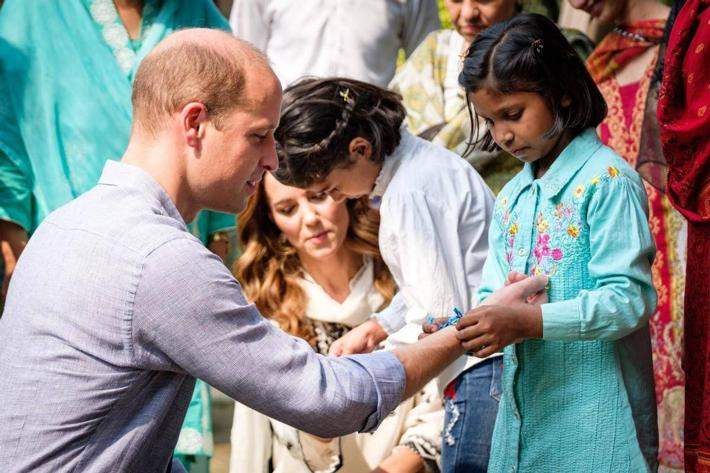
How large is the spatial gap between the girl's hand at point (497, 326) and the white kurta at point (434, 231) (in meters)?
0.50

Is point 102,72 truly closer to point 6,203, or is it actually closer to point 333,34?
point 6,203

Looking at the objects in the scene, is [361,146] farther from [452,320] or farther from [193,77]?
[193,77]

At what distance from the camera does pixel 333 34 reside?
15.1 feet

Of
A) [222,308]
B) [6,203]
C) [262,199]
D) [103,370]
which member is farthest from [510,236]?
[6,203]

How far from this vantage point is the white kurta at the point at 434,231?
9.62ft

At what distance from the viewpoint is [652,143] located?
3932 mm

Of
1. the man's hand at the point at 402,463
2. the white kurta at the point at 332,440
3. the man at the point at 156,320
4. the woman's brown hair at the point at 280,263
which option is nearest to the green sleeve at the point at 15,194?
the woman's brown hair at the point at 280,263

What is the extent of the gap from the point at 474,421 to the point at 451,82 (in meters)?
1.60

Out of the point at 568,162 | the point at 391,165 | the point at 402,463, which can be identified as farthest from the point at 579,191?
the point at 402,463

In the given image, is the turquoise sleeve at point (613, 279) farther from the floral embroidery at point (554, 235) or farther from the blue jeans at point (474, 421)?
the blue jeans at point (474, 421)

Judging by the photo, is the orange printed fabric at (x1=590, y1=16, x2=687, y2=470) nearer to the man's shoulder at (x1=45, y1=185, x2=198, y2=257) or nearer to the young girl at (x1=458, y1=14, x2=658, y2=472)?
the young girl at (x1=458, y1=14, x2=658, y2=472)

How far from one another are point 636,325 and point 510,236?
0.39 meters

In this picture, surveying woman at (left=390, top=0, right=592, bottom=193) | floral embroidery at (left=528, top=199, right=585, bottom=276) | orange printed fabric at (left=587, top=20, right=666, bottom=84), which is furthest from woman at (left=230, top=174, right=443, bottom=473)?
floral embroidery at (left=528, top=199, right=585, bottom=276)

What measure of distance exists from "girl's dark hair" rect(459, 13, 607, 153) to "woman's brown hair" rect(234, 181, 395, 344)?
1.43 metres
